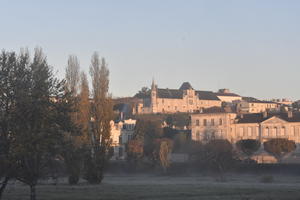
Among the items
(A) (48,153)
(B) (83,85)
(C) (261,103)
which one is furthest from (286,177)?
(C) (261,103)

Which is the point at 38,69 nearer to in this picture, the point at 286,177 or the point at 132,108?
the point at 286,177

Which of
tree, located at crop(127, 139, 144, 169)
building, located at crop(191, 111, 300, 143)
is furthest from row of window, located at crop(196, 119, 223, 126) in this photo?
tree, located at crop(127, 139, 144, 169)

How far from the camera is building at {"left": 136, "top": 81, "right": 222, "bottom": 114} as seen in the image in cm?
16650

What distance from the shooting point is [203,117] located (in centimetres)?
9569

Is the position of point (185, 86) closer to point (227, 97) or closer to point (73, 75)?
point (227, 97)

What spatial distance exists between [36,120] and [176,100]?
145579mm

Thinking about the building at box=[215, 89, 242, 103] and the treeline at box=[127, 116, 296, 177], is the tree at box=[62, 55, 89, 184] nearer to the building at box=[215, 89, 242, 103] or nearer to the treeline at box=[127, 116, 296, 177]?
the treeline at box=[127, 116, 296, 177]

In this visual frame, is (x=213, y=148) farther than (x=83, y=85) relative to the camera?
Yes

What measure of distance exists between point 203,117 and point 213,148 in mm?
23446

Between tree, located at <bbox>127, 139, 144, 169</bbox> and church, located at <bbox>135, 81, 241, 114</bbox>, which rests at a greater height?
church, located at <bbox>135, 81, 241, 114</bbox>

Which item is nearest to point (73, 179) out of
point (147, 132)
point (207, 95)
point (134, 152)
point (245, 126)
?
point (134, 152)

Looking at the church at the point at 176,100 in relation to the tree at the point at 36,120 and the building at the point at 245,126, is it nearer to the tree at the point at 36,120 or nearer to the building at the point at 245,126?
the building at the point at 245,126

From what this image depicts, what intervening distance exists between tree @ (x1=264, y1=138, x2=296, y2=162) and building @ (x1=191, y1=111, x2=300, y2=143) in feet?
29.4

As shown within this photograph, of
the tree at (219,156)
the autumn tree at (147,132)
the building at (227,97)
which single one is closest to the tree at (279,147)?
the tree at (219,156)
